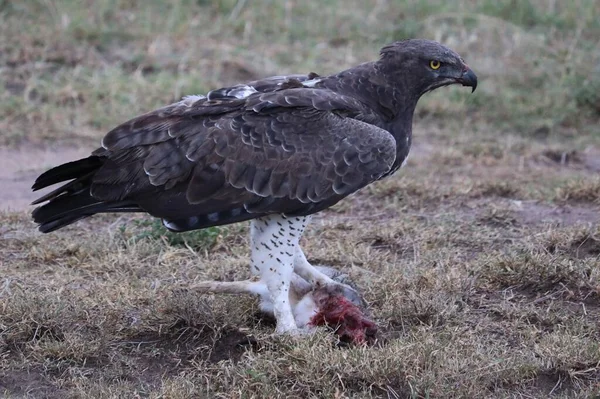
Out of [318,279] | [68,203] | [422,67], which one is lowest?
[318,279]

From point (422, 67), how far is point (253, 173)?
1.19 meters

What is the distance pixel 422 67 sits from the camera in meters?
5.80

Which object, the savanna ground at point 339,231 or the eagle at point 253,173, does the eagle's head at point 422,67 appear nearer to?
the eagle at point 253,173

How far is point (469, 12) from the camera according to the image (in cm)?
1216

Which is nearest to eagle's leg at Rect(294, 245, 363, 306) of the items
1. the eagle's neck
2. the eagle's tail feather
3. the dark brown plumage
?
the dark brown plumage

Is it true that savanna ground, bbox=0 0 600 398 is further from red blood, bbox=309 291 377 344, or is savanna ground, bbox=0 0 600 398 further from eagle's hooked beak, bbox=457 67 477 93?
eagle's hooked beak, bbox=457 67 477 93

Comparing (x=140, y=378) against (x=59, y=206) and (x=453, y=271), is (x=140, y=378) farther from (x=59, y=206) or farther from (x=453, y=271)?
(x=453, y=271)

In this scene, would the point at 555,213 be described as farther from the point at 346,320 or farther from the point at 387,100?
the point at 346,320

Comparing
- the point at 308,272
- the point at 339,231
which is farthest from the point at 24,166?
the point at 308,272

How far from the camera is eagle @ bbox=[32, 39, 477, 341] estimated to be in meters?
5.38

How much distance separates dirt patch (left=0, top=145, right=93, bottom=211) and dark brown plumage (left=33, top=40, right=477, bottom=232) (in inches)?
99.3

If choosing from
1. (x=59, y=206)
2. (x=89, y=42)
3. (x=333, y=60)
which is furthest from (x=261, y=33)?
(x=59, y=206)

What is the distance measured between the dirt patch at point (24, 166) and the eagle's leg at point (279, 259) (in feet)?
9.65

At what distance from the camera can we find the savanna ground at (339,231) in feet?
16.4
